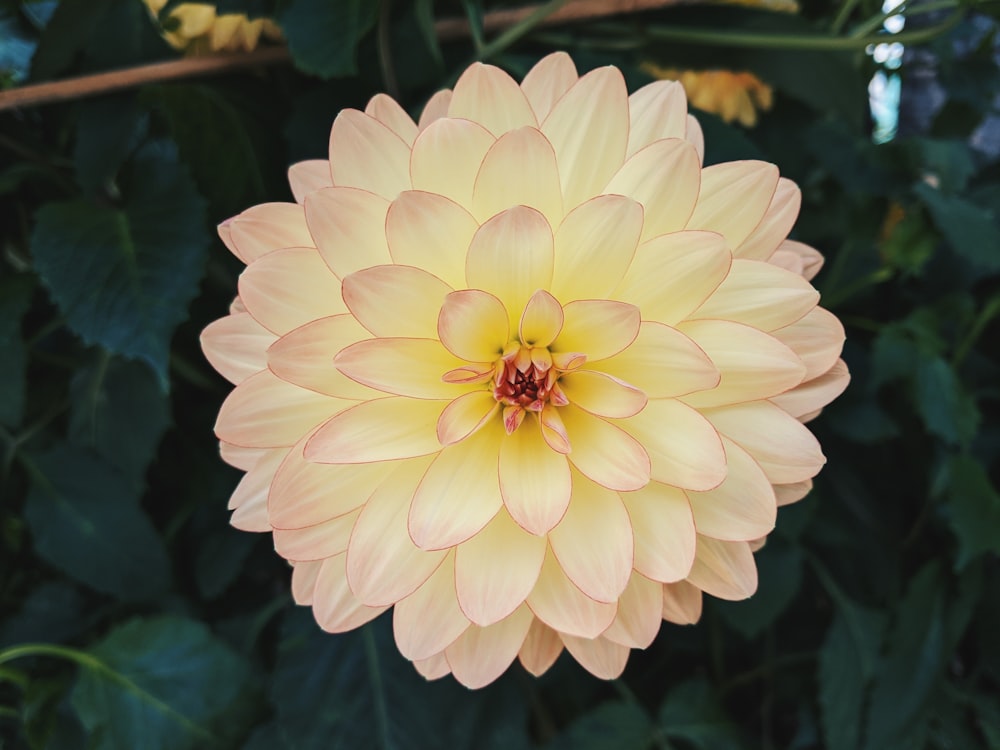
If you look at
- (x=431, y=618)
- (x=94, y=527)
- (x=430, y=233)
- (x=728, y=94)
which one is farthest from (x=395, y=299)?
(x=728, y=94)

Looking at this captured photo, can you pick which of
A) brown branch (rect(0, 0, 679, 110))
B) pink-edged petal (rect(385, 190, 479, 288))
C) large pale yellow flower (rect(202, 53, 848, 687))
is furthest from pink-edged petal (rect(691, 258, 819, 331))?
brown branch (rect(0, 0, 679, 110))

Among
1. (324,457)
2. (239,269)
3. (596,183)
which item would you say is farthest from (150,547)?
(596,183)

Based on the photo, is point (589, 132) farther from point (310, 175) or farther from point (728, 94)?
point (728, 94)

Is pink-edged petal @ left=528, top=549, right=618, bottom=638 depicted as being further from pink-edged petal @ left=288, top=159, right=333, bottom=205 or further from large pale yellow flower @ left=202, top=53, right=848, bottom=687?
pink-edged petal @ left=288, top=159, right=333, bottom=205

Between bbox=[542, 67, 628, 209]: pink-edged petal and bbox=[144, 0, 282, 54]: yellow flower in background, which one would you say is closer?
bbox=[542, 67, 628, 209]: pink-edged petal

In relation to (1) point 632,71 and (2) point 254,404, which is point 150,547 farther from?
(1) point 632,71

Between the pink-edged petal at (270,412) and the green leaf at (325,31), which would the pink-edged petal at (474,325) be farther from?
the green leaf at (325,31)
